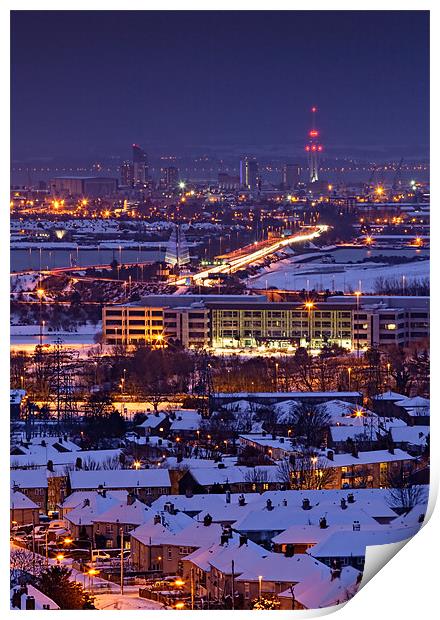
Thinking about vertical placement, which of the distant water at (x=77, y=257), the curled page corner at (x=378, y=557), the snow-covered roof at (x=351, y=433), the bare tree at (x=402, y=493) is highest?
the distant water at (x=77, y=257)

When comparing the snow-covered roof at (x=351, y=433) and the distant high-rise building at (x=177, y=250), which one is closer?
the snow-covered roof at (x=351, y=433)

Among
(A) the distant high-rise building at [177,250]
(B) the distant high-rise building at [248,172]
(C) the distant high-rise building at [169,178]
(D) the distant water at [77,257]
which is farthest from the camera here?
(A) the distant high-rise building at [177,250]

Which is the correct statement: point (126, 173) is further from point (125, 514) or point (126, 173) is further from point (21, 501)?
point (125, 514)

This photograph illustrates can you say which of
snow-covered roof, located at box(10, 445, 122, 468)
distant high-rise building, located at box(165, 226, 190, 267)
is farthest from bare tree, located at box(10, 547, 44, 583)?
distant high-rise building, located at box(165, 226, 190, 267)

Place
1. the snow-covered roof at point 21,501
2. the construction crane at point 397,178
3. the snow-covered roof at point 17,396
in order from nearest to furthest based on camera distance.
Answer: the snow-covered roof at point 21,501, the snow-covered roof at point 17,396, the construction crane at point 397,178

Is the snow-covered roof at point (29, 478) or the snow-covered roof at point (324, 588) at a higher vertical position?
the snow-covered roof at point (324, 588)

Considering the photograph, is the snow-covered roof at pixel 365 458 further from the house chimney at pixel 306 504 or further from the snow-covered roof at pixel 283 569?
the snow-covered roof at pixel 283 569

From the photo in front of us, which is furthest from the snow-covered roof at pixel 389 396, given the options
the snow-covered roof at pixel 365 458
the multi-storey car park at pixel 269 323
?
the multi-storey car park at pixel 269 323
